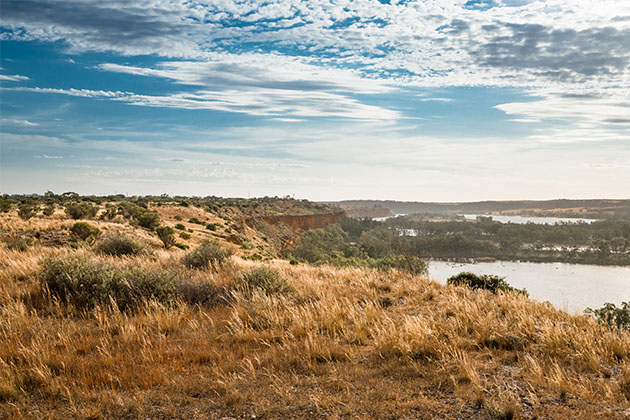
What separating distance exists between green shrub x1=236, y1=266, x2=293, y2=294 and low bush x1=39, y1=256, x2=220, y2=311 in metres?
0.83

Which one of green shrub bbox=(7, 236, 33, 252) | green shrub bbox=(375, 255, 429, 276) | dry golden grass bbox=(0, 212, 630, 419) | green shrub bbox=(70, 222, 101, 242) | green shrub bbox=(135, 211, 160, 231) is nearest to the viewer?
dry golden grass bbox=(0, 212, 630, 419)

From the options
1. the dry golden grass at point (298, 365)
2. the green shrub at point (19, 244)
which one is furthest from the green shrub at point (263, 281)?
the green shrub at point (19, 244)

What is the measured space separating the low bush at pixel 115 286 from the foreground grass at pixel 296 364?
1.23ft

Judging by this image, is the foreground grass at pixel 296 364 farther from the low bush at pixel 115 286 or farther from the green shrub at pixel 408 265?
the green shrub at pixel 408 265

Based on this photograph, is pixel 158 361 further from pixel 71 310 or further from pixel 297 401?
pixel 71 310

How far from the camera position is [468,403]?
15.8ft

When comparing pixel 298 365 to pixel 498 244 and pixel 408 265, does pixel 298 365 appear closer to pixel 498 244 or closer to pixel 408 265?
pixel 408 265

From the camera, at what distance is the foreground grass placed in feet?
15.3

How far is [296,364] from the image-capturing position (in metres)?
5.90

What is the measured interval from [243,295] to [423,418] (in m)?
5.94

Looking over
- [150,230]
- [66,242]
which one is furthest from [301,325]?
[150,230]

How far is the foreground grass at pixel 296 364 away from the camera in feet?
15.3

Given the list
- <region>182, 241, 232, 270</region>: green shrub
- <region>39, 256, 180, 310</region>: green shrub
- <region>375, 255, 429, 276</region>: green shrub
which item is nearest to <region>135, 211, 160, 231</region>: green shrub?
<region>375, 255, 429, 276</region>: green shrub

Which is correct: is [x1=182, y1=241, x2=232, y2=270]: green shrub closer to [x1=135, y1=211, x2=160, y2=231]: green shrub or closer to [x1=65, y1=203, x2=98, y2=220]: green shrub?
[x1=135, y1=211, x2=160, y2=231]: green shrub
